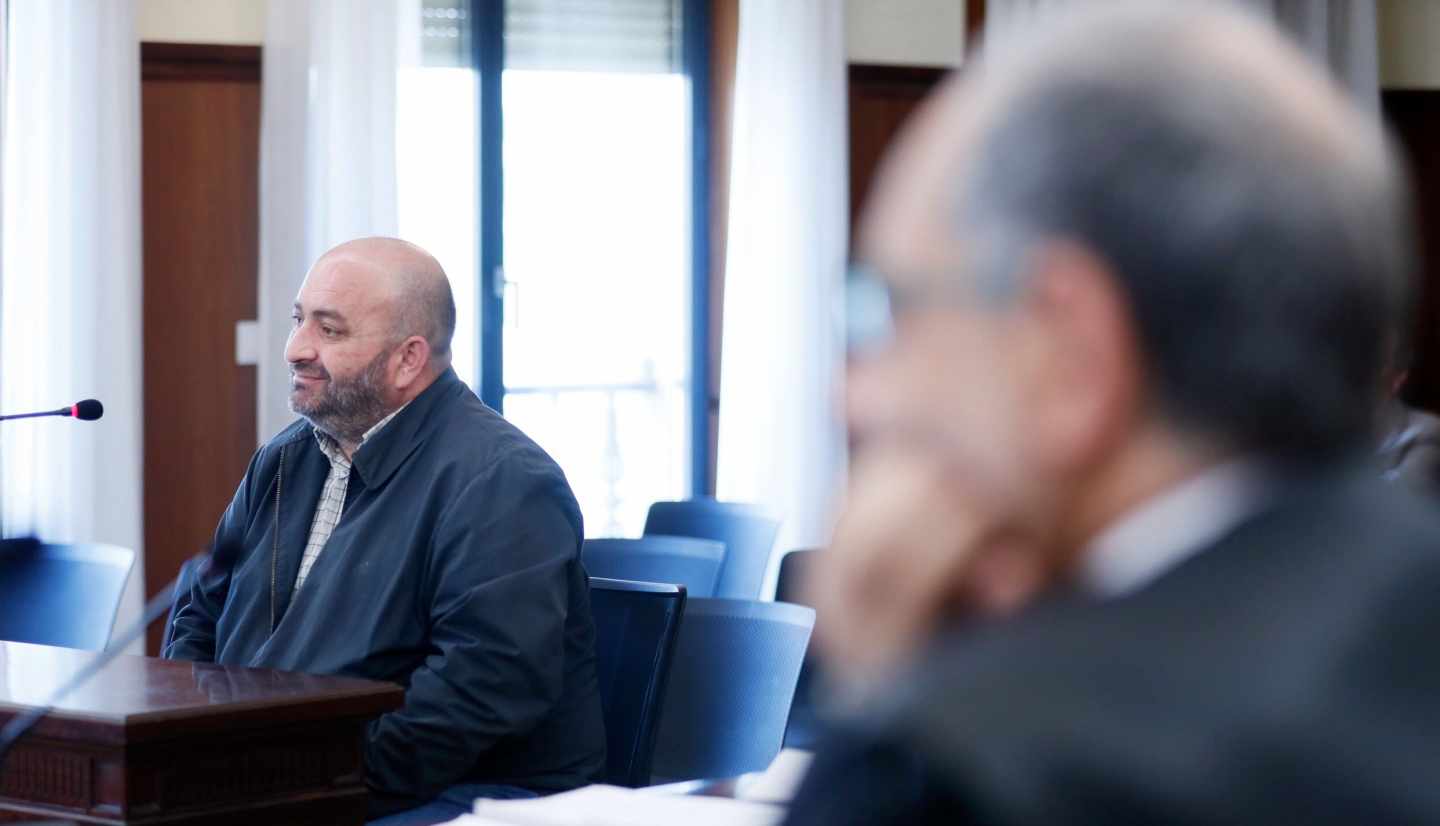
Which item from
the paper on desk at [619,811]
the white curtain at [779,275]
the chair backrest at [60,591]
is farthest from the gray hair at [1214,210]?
the white curtain at [779,275]

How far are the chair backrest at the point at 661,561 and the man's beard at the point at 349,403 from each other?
38.3 inches

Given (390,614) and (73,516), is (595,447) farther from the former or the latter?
(390,614)

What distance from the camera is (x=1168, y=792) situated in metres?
0.57

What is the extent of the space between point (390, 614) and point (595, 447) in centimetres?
429

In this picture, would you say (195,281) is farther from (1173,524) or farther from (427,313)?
(1173,524)

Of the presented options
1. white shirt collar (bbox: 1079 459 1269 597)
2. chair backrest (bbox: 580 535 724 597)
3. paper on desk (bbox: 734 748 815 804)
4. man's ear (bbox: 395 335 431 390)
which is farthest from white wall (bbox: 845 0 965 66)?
white shirt collar (bbox: 1079 459 1269 597)

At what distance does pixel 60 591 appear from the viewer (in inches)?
143

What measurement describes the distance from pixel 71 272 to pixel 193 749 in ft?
12.6

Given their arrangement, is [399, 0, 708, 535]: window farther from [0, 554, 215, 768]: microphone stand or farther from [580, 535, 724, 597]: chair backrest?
[0, 554, 215, 768]: microphone stand

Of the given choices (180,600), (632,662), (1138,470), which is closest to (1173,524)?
(1138,470)

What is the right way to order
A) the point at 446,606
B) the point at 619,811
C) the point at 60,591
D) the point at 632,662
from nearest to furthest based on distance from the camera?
the point at 619,811 < the point at 446,606 < the point at 632,662 < the point at 60,591

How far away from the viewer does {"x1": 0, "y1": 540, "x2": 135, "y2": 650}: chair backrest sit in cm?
354

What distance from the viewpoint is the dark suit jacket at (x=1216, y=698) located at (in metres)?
0.57

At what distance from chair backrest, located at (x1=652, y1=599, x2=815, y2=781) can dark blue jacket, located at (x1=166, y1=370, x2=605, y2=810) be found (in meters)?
0.20
